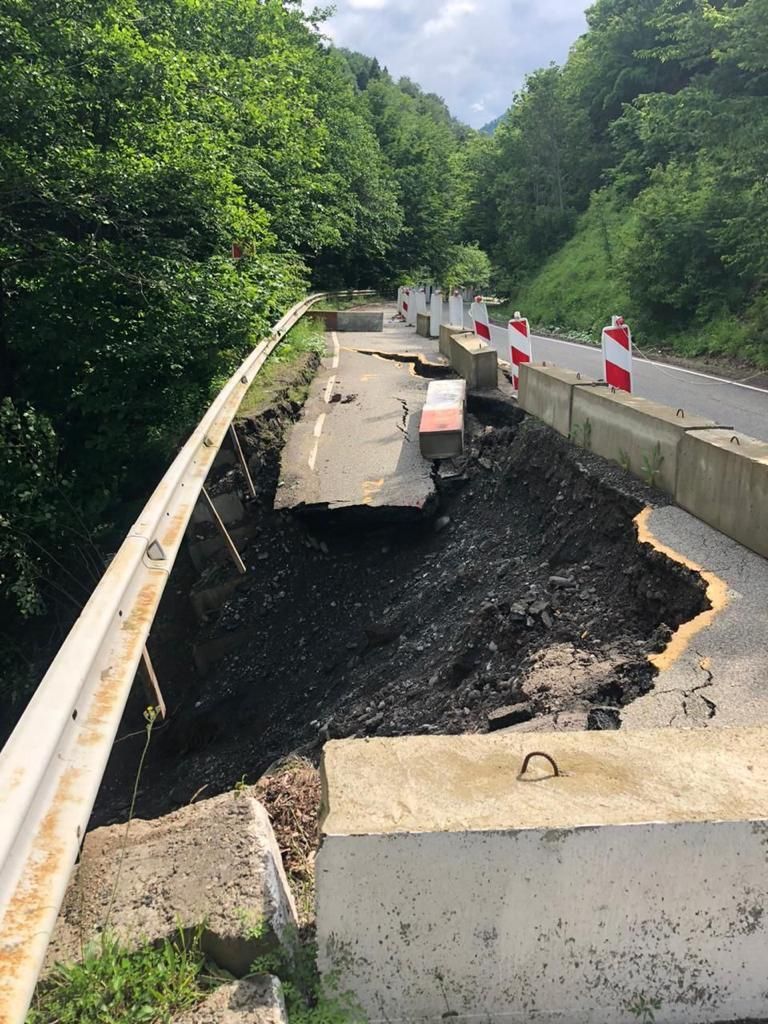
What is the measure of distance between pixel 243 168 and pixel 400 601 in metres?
10.3

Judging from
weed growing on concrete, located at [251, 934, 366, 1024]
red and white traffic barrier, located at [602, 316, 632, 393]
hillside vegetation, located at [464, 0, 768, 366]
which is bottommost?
weed growing on concrete, located at [251, 934, 366, 1024]

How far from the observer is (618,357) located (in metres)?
7.75

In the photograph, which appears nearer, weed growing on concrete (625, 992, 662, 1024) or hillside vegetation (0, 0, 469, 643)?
weed growing on concrete (625, 992, 662, 1024)

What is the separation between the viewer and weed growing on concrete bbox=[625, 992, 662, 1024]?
209 cm

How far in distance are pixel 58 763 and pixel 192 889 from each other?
2.03ft

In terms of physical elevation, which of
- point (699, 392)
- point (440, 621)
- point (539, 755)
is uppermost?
point (699, 392)

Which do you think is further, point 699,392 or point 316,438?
point 699,392

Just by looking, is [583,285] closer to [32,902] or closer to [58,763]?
[58,763]

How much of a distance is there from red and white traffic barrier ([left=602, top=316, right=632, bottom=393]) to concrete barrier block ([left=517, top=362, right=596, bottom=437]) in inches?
10.0

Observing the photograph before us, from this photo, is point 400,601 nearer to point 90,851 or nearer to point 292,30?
point 90,851

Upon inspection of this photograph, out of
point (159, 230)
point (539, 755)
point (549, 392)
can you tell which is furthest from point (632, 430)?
point (159, 230)

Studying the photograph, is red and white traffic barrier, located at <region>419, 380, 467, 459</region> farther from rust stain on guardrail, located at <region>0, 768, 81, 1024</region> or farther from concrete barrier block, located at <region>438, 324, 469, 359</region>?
rust stain on guardrail, located at <region>0, 768, 81, 1024</region>

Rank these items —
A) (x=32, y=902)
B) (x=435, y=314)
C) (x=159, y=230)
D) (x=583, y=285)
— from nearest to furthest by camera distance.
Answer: (x=32, y=902) < (x=159, y=230) < (x=435, y=314) < (x=583, y=285)

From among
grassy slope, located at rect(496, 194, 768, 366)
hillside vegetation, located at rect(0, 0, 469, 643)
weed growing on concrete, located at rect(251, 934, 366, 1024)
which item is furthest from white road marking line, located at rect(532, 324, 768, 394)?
weed growing on concrete, located at rect(251, 934, 366, 1024)
